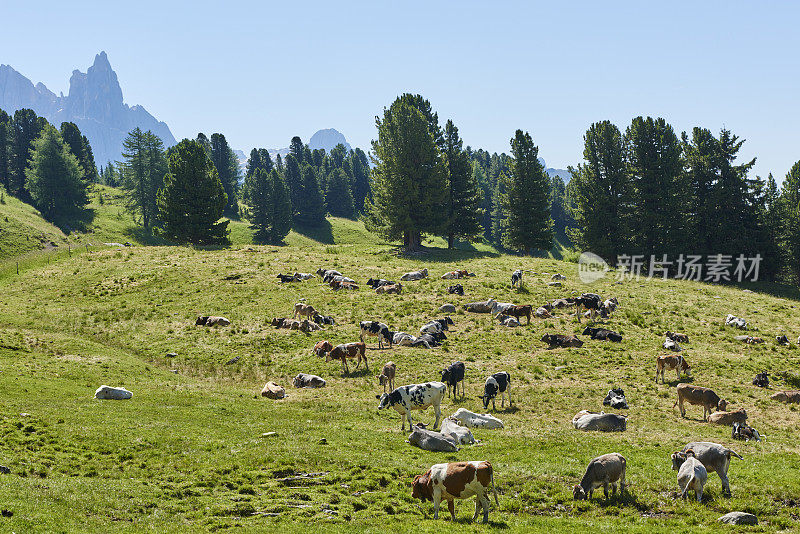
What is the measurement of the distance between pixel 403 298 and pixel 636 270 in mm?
41624

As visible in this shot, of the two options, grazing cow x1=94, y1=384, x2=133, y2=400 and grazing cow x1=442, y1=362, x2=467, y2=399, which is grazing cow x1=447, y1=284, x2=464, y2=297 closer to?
grazing cow x1=442, y1=362, x2=467, y2=399

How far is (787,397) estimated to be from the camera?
24719 mm

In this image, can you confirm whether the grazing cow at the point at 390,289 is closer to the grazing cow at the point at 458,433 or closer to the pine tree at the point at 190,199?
the grazing cow at the point at 458,433

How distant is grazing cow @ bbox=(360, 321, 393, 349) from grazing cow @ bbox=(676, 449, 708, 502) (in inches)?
866

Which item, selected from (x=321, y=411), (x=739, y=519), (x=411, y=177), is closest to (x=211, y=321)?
(x=321, y=411)

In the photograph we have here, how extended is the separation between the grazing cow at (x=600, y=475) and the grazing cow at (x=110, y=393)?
2019 cm

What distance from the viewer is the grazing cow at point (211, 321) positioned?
39625 mm

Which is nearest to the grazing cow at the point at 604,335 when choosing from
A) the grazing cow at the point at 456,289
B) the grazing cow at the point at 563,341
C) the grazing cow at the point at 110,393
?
the grazing cow at the point at 563,341

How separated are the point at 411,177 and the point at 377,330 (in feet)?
148

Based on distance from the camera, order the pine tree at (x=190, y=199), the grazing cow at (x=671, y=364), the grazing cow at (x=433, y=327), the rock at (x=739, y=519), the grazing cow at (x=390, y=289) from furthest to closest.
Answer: the pine tree at (x=190, y=199), the grazing cow at (x=390, y=289), the grazing cow at (x=433, y=327), the grazing cow at (x=671, y=364), the rock at (x=739, y=519)

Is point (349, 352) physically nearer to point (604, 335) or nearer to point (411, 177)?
point (604, 335)

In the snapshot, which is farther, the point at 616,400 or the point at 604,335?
the point at 604,335

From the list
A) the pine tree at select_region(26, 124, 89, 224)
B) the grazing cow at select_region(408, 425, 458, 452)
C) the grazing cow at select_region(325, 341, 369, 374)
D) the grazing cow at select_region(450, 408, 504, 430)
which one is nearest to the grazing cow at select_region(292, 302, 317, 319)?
the grazing cow at select_region(325, 341, 369, 374)

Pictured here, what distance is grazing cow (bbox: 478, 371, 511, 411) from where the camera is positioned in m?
24.2
